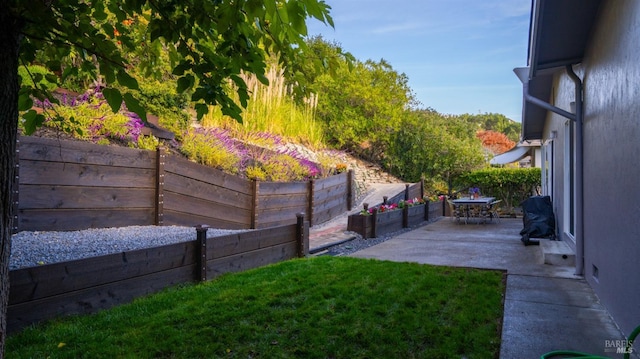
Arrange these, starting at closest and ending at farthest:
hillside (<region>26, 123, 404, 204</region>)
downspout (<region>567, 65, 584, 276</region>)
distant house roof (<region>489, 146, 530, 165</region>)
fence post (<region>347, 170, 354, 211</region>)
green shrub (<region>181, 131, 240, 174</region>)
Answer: downspout (<region>567, 65, 584, 276</region>)
hillside (<region>26, 123, 404, 204</region>)
green shrub (<region>181, 131, 240, 174</region>)
fence post (<region>347, 170, 354, 211</region>)
distant house roof (<region>489, 146, 530, 165</region>)

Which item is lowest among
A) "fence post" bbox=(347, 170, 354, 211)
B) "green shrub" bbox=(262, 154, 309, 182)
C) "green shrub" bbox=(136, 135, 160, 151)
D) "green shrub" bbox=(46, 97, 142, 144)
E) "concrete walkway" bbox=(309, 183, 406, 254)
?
"concrete walkway" bbox=(309, 183, 406, 254)

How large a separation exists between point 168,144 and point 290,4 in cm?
687

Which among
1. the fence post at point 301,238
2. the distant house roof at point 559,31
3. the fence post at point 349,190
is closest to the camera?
the distant house roof at point 559,31

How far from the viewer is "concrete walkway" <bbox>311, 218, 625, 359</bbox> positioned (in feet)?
10.5

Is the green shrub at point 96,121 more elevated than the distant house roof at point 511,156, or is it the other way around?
the distant house roof at point 511,156

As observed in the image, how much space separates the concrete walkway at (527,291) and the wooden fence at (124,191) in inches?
85.7

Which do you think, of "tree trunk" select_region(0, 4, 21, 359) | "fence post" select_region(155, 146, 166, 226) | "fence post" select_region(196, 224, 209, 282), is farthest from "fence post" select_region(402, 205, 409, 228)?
"tree trunk" select_region(0, 4, 21, 359)

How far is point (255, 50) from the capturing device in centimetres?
225

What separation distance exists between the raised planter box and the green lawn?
12.2 ft

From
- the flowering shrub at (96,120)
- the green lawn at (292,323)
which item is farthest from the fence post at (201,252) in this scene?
the flowering shrub at (96,120)

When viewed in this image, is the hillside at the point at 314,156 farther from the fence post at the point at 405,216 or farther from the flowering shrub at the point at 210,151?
the fence post at the point at 405,216

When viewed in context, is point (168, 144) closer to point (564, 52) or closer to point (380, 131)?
point (564, 52)

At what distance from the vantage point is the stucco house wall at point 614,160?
3.04 meters

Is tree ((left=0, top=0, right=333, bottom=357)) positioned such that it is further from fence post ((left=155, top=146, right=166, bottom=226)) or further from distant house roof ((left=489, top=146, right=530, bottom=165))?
distant house roof ((left=489, top=146, right=530, bottom=165))
